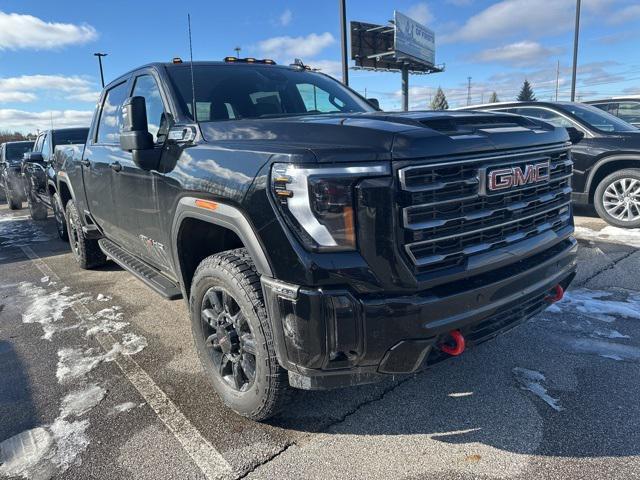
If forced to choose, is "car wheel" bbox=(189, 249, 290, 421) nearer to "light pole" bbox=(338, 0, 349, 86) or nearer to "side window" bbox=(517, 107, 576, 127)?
"side window" bbox=(517, 107, 576, 127)

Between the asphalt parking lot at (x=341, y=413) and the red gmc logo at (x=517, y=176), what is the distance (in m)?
1.27

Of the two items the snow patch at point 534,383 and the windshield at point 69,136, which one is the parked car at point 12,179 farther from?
the snow patch at point 534,383

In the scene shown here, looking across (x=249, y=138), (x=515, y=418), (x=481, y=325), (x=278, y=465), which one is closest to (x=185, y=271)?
(x=249, y=138)

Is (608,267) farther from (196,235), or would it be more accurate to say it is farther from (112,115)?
(112,115)

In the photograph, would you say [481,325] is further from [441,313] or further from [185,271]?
[185,271]

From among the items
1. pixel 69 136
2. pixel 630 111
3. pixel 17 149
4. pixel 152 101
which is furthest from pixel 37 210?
pixel 630 111

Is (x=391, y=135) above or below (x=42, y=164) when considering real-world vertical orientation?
above

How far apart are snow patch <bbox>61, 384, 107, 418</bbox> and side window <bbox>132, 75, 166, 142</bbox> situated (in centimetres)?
169

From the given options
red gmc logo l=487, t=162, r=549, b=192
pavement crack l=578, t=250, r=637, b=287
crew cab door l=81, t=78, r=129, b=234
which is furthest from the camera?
pavement crack l=578, t=250, r=637, b=287

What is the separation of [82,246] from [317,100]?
369 cm

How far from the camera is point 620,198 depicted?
6855 millimetres

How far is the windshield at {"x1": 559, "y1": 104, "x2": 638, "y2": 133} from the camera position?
7.20m

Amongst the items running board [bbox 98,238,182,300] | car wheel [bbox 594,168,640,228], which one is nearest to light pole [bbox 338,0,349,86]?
car wheel [bbox 594,168,640,228]

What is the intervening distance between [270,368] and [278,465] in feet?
1.57
